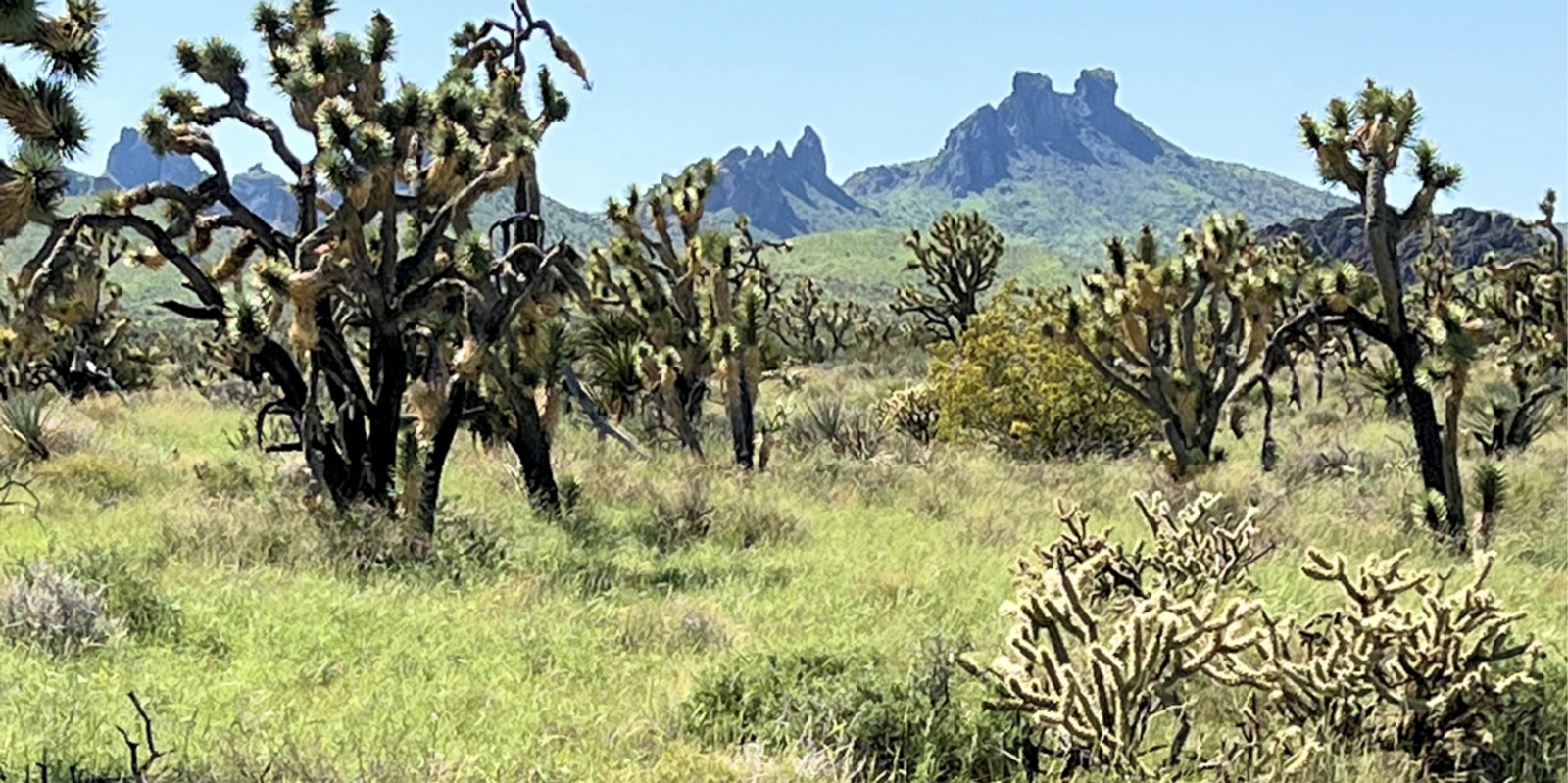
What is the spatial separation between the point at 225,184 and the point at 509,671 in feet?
17.8

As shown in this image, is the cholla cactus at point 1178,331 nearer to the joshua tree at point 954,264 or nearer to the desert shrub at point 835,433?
the desert shrub at point 835,433

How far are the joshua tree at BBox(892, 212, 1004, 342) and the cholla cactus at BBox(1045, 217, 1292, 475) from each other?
52.4ft

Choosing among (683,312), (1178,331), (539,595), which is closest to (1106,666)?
(539,595)

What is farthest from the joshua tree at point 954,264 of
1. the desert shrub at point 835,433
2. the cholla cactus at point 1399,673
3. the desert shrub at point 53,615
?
the desert shrub at point 53,615

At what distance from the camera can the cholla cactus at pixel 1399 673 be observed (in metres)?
4.83

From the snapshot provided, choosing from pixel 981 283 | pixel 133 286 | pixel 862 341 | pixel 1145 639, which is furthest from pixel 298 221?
pixel 133 286

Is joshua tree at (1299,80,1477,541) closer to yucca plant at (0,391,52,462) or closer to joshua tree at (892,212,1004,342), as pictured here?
yucca plant at (0,391,52,462)

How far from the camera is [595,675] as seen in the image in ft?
18.4

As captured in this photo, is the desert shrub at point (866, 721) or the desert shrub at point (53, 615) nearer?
the desert shrub at point (866, 721)

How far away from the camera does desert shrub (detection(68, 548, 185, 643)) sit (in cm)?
589

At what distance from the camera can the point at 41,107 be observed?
5445mm

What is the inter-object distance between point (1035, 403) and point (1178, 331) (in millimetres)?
2441

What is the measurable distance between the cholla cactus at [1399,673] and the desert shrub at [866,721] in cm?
111

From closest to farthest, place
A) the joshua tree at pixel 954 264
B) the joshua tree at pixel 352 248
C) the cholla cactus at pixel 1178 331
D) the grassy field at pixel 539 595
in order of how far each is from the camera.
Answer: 1. the grassy field at pixel 539 595
2. the joshua tree at pixel 352 248
3. the cholla cactus at pixel 1178 331
4. the joshua tree at pixel 954 264
